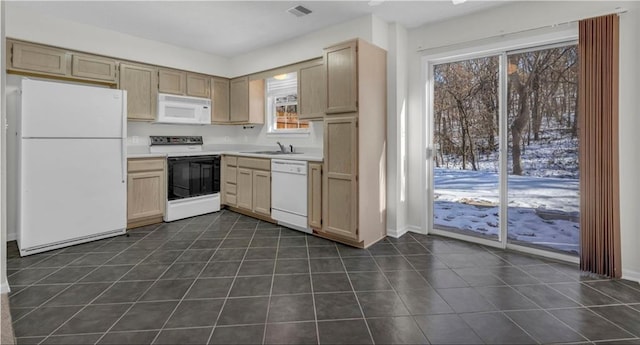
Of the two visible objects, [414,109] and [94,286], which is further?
[414,109]

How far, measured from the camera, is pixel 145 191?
4016mm

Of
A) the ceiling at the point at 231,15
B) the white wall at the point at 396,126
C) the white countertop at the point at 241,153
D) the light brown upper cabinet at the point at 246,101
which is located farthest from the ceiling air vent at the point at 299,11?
the light brown upper cabinet at the point at 246,101

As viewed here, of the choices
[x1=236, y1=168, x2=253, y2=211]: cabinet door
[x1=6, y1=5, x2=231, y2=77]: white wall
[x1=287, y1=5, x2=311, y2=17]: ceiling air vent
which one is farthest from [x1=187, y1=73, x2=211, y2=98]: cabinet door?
[x1=287, y1=5, x2=311, y2=17]: ceiling air vent

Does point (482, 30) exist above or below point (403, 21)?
below

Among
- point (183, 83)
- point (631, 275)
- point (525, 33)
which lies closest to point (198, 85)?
point (183, 83)

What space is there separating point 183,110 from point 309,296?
357 cm

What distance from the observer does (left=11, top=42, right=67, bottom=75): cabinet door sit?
10.8ft

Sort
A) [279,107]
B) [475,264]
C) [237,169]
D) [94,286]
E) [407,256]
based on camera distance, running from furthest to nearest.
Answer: [279,107] < [237,169] < [407,256] < [475,264] < [94,286]

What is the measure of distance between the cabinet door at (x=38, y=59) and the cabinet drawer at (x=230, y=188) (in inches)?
94.1

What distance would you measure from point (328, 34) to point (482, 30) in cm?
171

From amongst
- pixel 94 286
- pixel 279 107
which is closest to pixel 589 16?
pixel 279 107

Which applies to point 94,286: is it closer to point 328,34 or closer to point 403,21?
point 328,34

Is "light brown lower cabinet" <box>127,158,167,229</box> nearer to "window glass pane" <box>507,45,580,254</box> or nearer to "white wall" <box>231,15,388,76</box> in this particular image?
"white wall" <box>231,15,388,76</box>

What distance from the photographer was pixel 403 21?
11.6 feet
